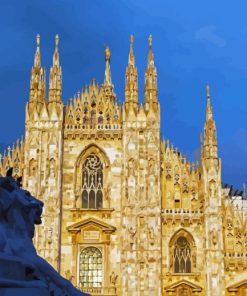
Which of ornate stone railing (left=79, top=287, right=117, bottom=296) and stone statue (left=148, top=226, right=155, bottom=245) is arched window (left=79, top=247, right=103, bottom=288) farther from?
stone statue (left=148, top=226, right=155, bottom=245)

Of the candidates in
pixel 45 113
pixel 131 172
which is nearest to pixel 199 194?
pixel 131 172

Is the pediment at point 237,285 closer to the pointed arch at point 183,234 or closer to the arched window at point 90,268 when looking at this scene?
the pointed arch at point 183,234

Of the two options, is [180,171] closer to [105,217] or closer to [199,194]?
[199,194]

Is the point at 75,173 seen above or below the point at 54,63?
below

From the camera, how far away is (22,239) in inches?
497

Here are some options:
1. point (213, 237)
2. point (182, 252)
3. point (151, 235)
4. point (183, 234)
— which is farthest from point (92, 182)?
point (213, 237)

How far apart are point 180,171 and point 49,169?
23.5 ft

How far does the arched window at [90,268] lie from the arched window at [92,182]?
2.48 metres

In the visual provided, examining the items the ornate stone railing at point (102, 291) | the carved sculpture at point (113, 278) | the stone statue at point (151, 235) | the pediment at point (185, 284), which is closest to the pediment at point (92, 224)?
the stone statue at point (151, 235)

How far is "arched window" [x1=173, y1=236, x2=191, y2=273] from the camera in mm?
33156

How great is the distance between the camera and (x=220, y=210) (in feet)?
108

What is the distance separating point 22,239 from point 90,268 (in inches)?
823

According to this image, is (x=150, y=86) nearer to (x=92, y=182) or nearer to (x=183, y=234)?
(x=92, y=182)

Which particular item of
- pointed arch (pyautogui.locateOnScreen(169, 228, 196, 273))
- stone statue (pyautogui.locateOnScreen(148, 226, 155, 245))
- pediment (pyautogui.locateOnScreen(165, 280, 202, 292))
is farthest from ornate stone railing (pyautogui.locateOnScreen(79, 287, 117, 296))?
pointed arch (pyautogui.locateOnScreen(169, 228, 196, 273))
